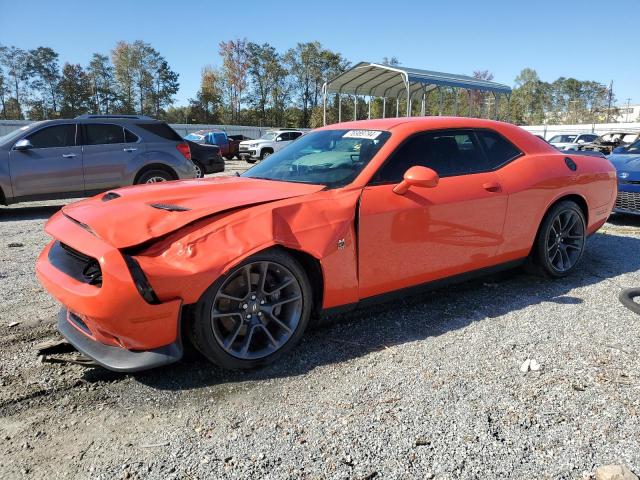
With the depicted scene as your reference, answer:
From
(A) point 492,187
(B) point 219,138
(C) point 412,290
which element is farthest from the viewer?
(B) point 219,138

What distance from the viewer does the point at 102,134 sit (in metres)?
8.52

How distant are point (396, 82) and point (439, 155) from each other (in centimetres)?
2283

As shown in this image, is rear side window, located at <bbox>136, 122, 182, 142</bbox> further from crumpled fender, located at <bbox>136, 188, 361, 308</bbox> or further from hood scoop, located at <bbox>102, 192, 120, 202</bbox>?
crumpled fender, located at <bbox>136, 188, 361, 308</bbox>

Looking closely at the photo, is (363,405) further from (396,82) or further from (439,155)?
(396,82)

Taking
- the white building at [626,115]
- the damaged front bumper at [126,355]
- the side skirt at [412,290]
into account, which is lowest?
the damaged front bumper at [126,355]

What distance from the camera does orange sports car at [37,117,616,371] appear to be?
2.41 meters

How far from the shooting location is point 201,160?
12.8 meters

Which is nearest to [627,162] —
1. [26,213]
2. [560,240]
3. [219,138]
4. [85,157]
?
[560,240]

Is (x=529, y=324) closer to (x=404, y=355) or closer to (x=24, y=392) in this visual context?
(x=404, y=355)

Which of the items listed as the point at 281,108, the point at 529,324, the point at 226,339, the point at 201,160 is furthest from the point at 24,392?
the point at 281,108

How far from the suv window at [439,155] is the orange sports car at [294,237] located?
1cm

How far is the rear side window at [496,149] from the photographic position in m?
3.92

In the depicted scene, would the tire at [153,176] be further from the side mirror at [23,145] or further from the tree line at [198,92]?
the tree line at [198,92]

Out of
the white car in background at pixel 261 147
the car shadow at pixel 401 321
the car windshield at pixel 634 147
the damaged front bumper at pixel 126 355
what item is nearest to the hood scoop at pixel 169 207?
the damaged front bumper at pixel 126 355
